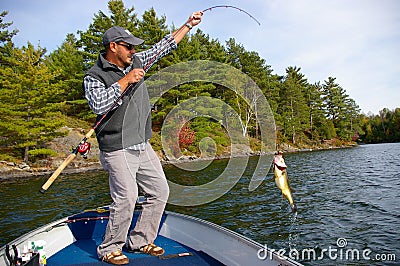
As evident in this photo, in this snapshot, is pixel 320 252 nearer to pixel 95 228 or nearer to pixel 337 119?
pixel 95 228

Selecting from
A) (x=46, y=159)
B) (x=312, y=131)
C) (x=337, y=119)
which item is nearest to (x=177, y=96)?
(x=46, y=159)

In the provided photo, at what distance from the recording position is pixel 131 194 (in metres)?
3.26

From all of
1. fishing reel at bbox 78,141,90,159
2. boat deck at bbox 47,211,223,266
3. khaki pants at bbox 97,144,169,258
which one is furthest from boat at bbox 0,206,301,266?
fishing reel at bbox 78,141,90,159

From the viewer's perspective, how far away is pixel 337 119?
213ft

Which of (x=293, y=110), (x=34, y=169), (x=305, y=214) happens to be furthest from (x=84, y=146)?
(x=293, y=110)

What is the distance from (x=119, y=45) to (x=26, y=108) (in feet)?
84.4

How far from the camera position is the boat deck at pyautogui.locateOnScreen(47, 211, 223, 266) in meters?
3.28

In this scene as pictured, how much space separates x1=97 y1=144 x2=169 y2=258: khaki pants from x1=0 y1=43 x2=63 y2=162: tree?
23.7 meters

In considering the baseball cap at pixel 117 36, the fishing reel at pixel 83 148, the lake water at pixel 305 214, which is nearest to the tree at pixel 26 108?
the lake water at pixel 305 214

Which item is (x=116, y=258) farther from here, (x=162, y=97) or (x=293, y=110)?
(x=293, y=110)

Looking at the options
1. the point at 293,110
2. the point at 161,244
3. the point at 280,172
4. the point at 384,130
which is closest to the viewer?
the point at 161,244

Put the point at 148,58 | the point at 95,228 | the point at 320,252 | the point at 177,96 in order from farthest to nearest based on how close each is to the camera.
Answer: the point at 177,96 < the point at 320,252 < the point at 95,228 < the point at 148,58

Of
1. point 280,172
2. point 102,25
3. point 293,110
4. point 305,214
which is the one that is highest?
point 102,25

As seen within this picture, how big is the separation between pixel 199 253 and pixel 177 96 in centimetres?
2129
